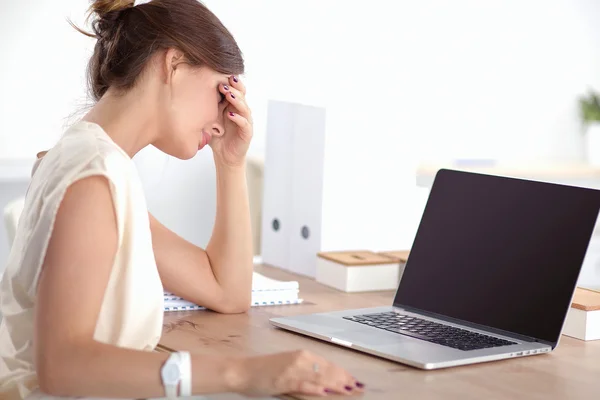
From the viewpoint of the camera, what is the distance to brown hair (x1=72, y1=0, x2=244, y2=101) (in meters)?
1.39

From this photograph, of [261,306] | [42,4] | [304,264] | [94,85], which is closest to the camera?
[94,85]

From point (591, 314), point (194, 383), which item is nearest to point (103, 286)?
point (194, 383)

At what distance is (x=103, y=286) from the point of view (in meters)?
1.17

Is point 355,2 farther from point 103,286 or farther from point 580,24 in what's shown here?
point 103,286

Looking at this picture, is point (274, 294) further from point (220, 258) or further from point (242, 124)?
point (242, 124)

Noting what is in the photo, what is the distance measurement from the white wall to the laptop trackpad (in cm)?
64

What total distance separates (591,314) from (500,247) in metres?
0.18

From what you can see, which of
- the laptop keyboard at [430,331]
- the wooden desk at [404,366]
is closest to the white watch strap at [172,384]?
the wooden desk at [404,366]

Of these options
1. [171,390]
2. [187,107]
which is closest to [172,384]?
[171,390]

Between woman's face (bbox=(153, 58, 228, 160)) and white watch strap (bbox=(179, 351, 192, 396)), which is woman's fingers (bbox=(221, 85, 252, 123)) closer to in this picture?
woman's face (bbox=(153, 58, 228, 160))

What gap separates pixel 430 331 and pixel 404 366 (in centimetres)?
20

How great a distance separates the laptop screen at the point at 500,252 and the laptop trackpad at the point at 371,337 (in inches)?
6.5

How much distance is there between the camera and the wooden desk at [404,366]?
4.02 ft

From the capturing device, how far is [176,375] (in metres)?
1.13
